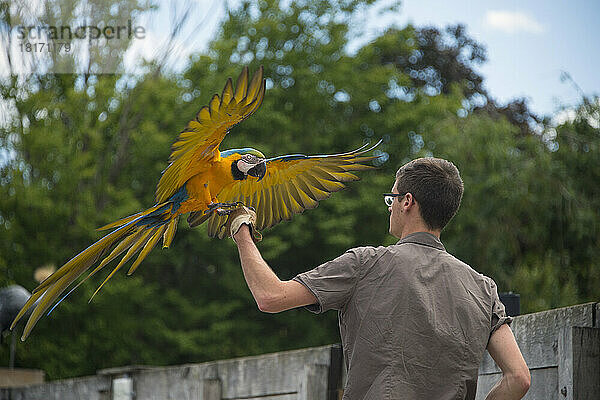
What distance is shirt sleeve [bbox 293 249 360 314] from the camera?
1602 millimetres

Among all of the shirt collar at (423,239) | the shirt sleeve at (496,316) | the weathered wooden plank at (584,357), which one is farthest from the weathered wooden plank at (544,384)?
the shirt collar at (423,239)

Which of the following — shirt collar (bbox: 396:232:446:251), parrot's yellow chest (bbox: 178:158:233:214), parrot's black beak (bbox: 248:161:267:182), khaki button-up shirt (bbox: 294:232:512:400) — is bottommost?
khaki button-up shirt (bbox: 294:232:512:400)

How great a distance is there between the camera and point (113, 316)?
1042 centimetres

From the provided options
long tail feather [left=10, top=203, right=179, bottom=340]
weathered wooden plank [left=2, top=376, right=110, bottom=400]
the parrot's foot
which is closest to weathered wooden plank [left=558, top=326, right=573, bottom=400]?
the parrot's foot

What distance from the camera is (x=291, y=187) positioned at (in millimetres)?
2256

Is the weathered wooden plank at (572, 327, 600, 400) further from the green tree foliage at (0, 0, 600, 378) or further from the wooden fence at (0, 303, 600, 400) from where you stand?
the green tree foliage at (0, 0, 600, 378)

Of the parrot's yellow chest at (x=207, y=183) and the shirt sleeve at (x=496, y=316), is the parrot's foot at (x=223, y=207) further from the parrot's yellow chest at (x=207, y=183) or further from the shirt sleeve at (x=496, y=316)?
the shirt sleeve at (x=496, y=316)

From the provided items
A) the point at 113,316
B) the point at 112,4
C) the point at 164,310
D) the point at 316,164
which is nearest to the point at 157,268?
the point at 164,310

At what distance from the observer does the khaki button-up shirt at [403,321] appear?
1.60 m

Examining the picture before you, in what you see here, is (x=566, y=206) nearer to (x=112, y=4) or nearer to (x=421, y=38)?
(x=112, y=4)

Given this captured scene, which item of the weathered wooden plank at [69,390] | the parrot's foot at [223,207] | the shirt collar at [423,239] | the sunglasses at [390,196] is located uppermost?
the sunglasses at [390,196]

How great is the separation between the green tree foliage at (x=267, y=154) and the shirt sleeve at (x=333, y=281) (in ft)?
20.9

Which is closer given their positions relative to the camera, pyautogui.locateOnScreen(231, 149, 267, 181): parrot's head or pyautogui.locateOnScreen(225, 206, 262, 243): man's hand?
pyautogui.locateOnScreen(225, 206, 262, 243): man's hand

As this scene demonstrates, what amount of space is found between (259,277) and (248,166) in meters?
0.44
